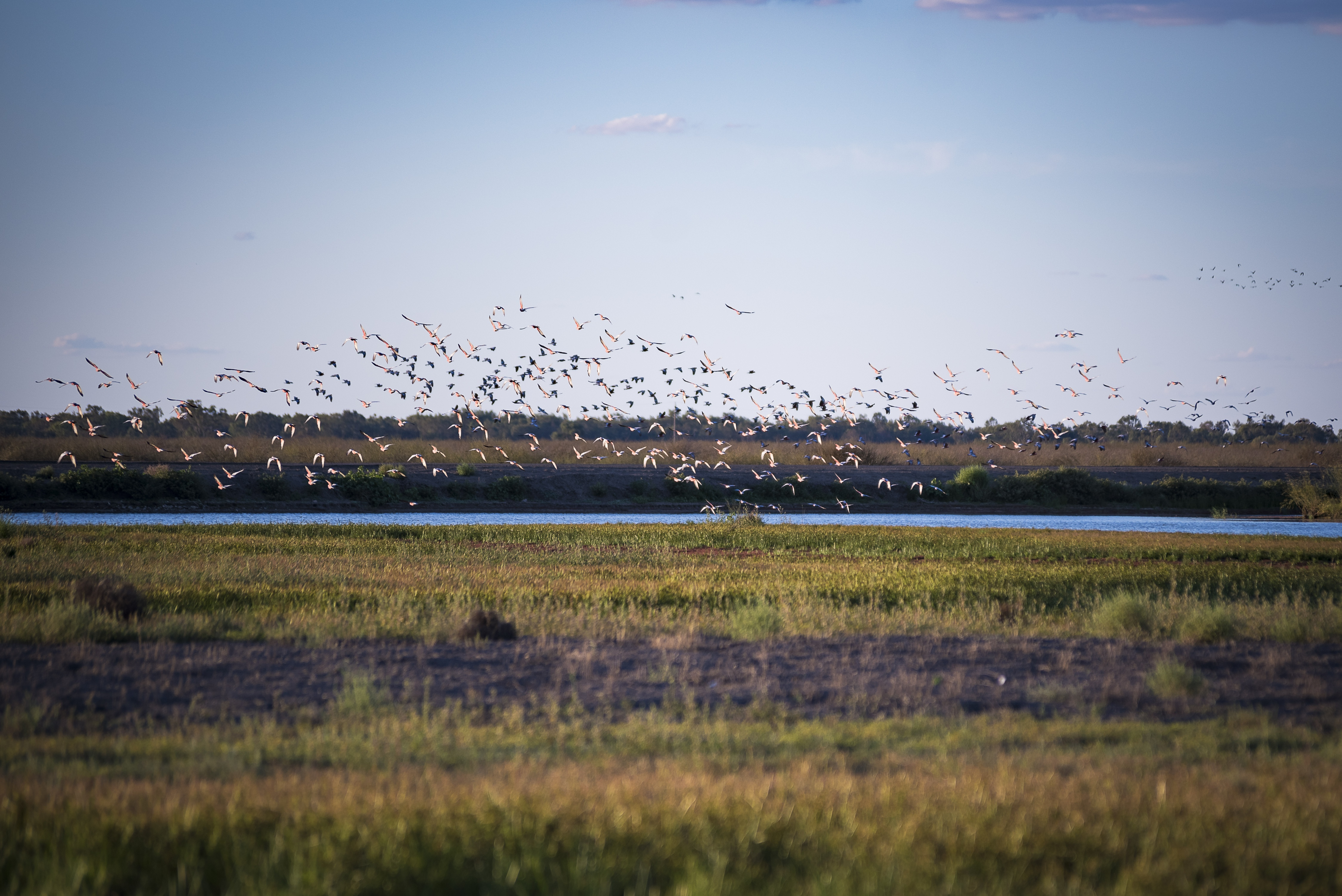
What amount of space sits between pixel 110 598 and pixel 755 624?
9182mm

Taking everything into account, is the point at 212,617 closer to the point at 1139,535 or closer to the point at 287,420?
the point at 1139,535

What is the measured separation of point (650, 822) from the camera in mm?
6074

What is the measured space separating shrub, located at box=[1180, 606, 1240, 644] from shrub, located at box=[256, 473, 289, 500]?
41559mm

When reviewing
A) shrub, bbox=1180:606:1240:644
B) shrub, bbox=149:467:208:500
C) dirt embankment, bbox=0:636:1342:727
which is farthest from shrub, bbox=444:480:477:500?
shrub, bbox=1180:606:1240:644

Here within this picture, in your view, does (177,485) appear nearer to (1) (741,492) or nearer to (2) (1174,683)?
(1) (741,492)

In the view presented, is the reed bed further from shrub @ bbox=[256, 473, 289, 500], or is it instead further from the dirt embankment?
the dirt embankment

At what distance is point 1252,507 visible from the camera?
5853cm

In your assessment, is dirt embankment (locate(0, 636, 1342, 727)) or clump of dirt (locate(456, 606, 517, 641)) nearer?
dirt embankment (locate(0, 636, 1342, 727))

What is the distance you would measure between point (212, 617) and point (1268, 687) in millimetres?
13366

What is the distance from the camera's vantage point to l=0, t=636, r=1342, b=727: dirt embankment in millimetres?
9781

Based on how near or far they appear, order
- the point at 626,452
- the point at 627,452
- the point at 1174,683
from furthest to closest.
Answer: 1. the point at 626,452
2. the point at 627,452
3. the point at 1174,683

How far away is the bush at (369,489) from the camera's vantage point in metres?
48.7

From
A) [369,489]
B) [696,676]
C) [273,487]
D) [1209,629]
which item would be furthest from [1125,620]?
[273,487]

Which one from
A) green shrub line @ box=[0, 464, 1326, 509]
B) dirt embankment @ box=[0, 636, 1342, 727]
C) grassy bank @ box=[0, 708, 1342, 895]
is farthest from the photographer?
green shrub line @ box=[0, 464, 1326, 509]
